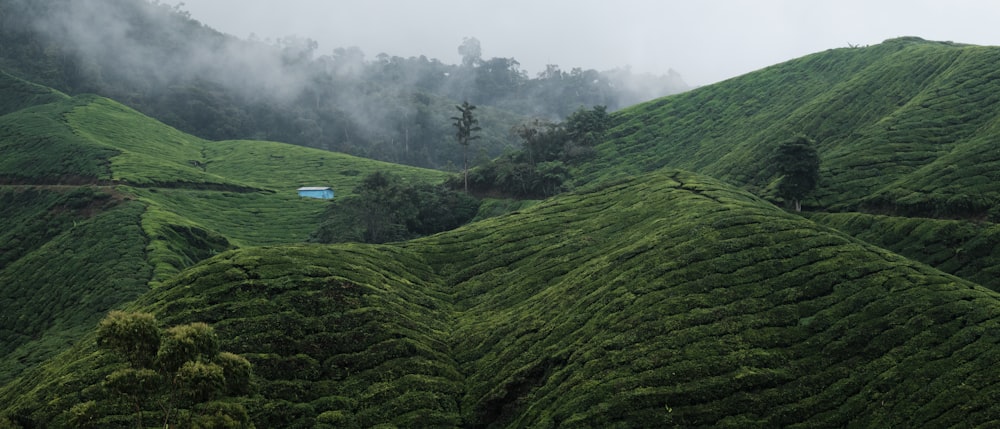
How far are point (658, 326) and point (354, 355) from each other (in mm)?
16418

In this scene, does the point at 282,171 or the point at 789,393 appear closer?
the point at 789,393

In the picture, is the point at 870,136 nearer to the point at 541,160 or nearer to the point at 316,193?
the point at 541,160

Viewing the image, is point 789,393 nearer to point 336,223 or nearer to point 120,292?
point 120,292

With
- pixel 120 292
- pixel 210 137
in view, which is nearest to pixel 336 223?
pixel 120 292

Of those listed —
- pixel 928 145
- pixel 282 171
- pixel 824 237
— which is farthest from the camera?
pixel 282 171

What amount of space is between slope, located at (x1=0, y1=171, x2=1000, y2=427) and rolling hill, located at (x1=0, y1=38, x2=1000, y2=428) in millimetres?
130

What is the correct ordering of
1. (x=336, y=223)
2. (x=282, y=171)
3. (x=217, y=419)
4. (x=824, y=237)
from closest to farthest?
(x=217, y=419), (x=824, y=237), (x=336, y=223), (x=282, y=171)

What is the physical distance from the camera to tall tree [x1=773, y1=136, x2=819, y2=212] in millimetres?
70562

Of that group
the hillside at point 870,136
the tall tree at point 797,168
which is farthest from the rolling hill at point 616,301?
the tall tree at point 797,168

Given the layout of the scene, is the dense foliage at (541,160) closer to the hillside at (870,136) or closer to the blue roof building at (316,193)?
the hillside at (870,136)

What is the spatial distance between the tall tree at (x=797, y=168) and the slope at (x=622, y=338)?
21.0 m

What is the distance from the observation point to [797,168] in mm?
70375

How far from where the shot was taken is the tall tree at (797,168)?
232 ft

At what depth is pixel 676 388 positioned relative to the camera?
1268 inches
